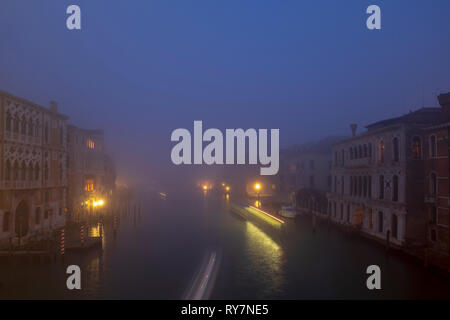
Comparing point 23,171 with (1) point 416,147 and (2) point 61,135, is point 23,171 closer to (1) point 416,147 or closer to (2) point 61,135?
(2) point 61,135

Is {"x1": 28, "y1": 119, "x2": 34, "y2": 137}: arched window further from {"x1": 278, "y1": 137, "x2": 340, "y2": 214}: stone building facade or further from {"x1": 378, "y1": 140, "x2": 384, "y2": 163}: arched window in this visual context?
{"x1": 278, "y1": 137, "x2": 340, "y2": 214}: stone building facade

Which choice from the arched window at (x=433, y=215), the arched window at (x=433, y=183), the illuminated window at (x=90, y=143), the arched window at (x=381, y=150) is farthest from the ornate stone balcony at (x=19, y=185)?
the arched window at (x=433, y=215)

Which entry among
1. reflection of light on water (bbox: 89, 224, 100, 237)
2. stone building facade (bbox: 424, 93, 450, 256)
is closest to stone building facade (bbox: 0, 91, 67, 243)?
reflection of light on water (bbox: 89, 224, 100, 237)

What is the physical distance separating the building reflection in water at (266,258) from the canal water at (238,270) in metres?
0.06

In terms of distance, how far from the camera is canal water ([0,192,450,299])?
18.4 metres

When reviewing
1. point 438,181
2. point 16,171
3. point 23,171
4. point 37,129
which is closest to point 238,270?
point 438,181

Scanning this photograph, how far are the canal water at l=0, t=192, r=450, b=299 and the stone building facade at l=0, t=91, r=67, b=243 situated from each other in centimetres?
623

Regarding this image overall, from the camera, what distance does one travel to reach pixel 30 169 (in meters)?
31.5

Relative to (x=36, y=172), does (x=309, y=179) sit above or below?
below

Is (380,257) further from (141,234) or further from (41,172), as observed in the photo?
(41,172)

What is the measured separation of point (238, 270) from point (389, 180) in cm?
1624

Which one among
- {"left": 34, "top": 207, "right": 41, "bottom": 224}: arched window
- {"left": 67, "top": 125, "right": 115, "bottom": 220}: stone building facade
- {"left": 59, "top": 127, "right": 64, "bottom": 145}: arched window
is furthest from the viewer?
{"left": 67, "top": 125, "right": 115, "bottom": 220}: stone building facade

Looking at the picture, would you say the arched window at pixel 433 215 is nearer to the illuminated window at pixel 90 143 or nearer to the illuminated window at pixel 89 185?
the illuminated window at pixel 89 185
